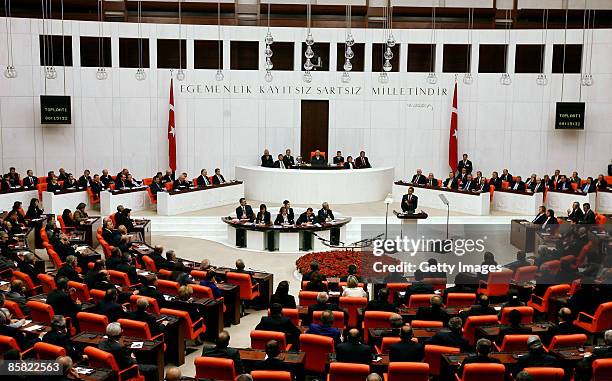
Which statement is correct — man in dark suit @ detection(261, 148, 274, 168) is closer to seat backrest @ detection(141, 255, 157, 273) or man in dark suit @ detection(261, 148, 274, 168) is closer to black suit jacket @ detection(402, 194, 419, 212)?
black suit jacket @ detection(402, 194, 419, 212)

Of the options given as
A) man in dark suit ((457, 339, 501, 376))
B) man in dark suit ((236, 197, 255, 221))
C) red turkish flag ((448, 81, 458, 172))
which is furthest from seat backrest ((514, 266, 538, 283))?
red turkish flag ((448, 81, 458, 172))

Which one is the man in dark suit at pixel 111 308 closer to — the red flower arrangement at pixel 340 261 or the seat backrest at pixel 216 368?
the seat backrest at pixel 216 368

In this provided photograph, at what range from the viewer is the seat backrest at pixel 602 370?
7.65m

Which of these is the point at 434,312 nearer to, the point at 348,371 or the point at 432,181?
the point at 348,371

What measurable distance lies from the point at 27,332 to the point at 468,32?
2012 centimetres

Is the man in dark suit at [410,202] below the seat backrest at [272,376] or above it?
above

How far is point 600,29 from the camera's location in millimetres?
24391

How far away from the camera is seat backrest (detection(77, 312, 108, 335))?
9.07 metres

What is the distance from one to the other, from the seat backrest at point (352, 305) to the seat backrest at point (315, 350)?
6.39 feet

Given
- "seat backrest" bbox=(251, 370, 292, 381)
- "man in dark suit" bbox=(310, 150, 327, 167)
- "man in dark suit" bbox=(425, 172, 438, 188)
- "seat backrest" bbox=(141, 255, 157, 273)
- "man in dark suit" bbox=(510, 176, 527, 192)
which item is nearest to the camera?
"seat backrest" bbox=(251, 370, 292, 381)

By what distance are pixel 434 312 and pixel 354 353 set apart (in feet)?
7.25

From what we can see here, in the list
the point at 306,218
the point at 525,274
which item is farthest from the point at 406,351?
the point at 306,218

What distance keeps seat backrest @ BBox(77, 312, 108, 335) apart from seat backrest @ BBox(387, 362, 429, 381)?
156 inches

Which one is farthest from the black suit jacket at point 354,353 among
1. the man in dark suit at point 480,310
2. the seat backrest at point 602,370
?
the seat backrest at point 602,370
